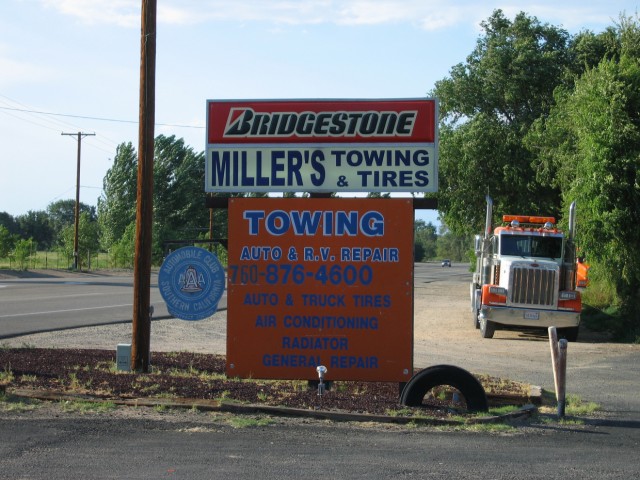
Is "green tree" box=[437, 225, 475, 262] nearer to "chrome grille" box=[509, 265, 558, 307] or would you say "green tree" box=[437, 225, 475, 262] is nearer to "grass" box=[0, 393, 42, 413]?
"chrome grille" box=[509, 265, 558, 307]

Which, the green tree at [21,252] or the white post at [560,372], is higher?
the green tree at [21,252]

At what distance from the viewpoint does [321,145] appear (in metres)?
11.3

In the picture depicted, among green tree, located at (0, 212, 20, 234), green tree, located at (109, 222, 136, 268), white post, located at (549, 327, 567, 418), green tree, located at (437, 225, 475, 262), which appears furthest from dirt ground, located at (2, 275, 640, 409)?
green tree, located at (437, 225, 475, 262)

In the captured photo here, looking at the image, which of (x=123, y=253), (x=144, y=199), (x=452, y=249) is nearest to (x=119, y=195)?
(x=123, y=253)

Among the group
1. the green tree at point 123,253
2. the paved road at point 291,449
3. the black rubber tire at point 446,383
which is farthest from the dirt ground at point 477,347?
the green tree at point 123,253

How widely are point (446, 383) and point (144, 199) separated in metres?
4.95

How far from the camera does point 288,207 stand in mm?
11234

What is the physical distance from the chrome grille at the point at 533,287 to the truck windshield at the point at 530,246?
47.2 inches

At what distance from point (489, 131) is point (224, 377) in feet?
76.8

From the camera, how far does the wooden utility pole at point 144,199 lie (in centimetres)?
1221

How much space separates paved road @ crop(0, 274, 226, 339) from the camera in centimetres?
2077

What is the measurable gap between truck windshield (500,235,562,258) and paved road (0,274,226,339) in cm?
980

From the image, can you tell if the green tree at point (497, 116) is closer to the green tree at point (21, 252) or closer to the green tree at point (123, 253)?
the green tree at point (21, 252)

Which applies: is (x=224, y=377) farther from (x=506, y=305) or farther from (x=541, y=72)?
(x=541, y=72)
